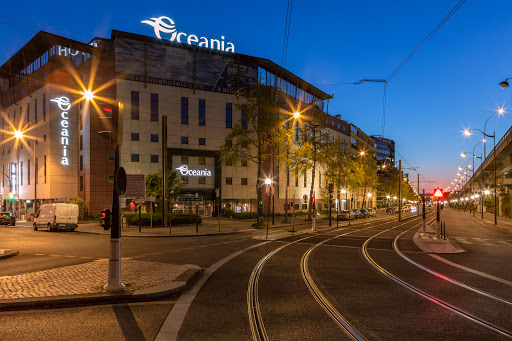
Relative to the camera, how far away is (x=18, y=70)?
59.5 meters

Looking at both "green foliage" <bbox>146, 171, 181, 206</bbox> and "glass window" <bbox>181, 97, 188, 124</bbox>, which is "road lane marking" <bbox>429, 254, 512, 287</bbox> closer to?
"green foliage" <bbox>146, 171, 181, 206</bbox>

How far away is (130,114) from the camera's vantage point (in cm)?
4572

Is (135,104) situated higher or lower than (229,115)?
higher

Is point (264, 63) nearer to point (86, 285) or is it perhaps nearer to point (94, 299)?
point (86, 285)

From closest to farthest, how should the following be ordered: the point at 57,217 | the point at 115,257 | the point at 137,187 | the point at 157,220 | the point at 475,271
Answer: the point at 115,257 → the point at 475,271 → the point at 137,187 → the point at 57,217 → the point at 157,220

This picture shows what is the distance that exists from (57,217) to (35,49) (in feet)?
119

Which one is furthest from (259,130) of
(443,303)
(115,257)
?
(443,303)

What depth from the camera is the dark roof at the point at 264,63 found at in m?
46.5

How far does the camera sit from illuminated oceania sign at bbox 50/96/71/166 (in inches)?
1812

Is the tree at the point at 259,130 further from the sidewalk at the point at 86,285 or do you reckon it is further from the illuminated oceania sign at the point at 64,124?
the illuminated oceania sign at the point at 64,124

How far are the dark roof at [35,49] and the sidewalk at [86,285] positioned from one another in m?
43.1

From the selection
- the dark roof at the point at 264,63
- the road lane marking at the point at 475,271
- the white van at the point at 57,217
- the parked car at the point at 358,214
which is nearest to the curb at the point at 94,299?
the road lane marking at the point at 475,271

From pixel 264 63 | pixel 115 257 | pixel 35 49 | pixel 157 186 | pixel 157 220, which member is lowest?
pixel 157 220

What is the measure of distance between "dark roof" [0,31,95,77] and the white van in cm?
2571
